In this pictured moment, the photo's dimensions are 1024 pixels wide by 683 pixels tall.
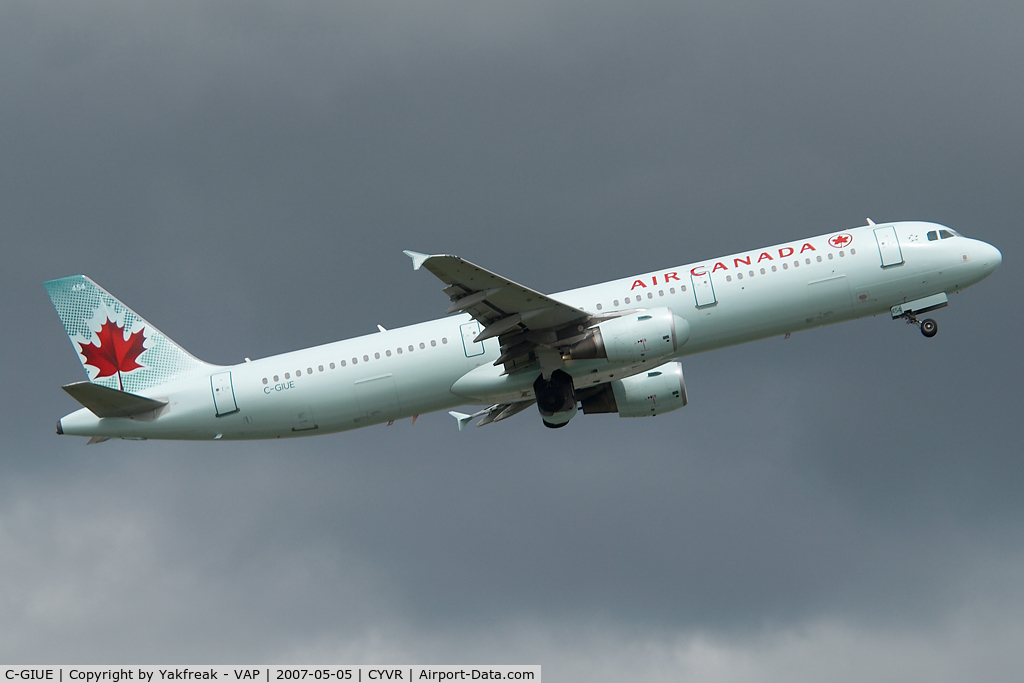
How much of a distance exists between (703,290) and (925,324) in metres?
10.2

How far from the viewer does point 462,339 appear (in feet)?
148

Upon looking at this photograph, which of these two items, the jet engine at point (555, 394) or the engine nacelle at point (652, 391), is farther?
the engine nacelle at point (652, 391)

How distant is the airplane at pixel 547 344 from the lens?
43688 mm

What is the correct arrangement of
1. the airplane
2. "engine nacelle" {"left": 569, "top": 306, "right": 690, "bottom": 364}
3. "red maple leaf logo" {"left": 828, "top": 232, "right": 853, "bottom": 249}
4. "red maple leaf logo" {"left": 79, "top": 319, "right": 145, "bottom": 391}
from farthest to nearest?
"red maple leaf logo" {"left": 79, "top": 319, "right": 145, "bottom": 391}
"red maple leaf logo" {"left": 828, "top": 232, "right": 853, "bottom": 249}
the airplane
"engine nacelle" {"left": 569, "top": 306, "right": 690, "bottom": 364}

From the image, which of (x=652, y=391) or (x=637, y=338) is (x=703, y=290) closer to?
(x=637, y=338)

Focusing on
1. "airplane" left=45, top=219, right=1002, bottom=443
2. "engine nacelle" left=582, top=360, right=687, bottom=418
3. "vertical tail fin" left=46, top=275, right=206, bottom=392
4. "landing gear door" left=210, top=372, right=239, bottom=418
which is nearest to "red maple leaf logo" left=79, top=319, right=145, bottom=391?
"vertical tail fin" left=46, top=275, right=206, bottom=392

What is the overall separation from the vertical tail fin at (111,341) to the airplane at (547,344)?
393 millimetres

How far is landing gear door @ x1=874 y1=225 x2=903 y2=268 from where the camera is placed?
1768 inches

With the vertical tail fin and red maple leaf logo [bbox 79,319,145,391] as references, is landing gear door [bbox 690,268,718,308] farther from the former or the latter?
red maple leaf logo [bbox 79,319,145,391]

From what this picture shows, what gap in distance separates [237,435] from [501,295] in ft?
43.0

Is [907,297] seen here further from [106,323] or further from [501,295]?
[106,323]

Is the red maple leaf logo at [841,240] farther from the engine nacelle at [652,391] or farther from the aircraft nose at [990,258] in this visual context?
the engine nacelle at [652,391]

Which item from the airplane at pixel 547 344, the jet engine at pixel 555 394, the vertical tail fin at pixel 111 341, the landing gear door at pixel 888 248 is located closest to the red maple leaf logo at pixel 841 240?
the airplane at pixel 547 344

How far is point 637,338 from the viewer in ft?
139
